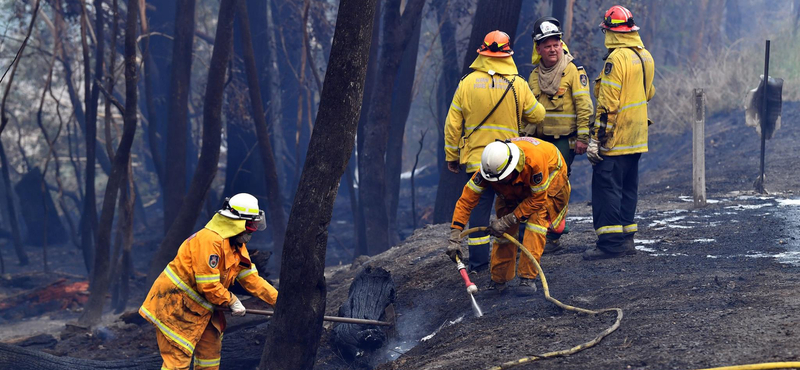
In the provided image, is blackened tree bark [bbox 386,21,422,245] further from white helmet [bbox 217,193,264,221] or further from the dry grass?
the dry grass

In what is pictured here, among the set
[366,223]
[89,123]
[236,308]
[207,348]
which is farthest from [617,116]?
[89,123]

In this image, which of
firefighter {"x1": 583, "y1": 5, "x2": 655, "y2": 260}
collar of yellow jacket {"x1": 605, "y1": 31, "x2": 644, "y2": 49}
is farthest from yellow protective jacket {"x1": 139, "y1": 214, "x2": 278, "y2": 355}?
collar of yellow jacket {"x1": 605, "y1": 31, "x2": 644, "y2": 49}

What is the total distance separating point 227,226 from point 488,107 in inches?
93.9

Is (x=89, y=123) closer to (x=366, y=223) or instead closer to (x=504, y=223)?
(x=366, y=223)

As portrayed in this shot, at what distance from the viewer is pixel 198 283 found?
5.27 m

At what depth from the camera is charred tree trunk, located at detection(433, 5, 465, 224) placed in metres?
10.4

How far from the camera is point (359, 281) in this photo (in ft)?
Answer: 23.8

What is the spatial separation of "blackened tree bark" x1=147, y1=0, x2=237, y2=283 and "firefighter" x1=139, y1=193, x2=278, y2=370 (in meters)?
5.11

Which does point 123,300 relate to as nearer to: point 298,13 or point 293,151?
point 298,13

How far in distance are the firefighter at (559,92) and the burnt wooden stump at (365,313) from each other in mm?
1954

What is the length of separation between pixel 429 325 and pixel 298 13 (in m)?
13.4

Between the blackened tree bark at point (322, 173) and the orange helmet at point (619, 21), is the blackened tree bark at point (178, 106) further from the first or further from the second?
the orange helmet at point (619, 21)

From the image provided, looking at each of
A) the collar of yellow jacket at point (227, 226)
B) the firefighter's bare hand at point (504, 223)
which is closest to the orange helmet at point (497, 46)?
the firefighter's bare hand at point (504, 223)

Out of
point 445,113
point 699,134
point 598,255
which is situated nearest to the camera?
point 598,255
